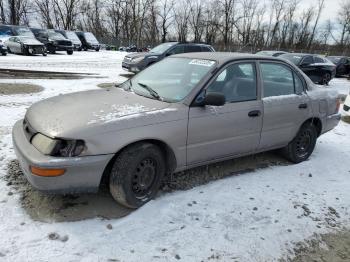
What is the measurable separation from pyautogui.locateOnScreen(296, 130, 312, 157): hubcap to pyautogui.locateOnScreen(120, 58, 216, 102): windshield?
205 cm

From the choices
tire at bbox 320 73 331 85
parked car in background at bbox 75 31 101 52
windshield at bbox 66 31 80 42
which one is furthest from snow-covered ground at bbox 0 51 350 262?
parked car in background at bbox 75 31 101 52

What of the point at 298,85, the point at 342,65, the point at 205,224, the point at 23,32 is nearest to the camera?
the point at 205,224

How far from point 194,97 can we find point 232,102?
619 mm

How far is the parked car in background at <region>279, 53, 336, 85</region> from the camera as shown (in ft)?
54.2

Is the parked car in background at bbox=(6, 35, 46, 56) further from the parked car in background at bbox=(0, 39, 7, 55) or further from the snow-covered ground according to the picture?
the snow-covered ground

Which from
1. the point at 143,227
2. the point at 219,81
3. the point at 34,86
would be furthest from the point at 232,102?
the point at 34,86

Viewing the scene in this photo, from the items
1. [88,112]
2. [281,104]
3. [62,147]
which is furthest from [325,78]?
[62,147]

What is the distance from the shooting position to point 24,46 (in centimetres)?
2172

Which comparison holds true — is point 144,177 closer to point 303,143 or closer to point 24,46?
point 303,143

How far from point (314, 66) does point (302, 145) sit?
13.3 meters

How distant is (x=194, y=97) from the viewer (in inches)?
153

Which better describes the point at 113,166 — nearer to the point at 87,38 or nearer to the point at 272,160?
the point at 272,160

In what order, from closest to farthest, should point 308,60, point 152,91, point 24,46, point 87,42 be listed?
point 152,91
point 308,60
point 24,46
point 87,42

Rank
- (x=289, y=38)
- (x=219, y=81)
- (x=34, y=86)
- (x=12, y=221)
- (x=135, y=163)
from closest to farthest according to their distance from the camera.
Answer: (x=12, y=221) → (x=135, y=163) → (x=219, y=81) → (x=34, y=86) → (x=289, y=38)
